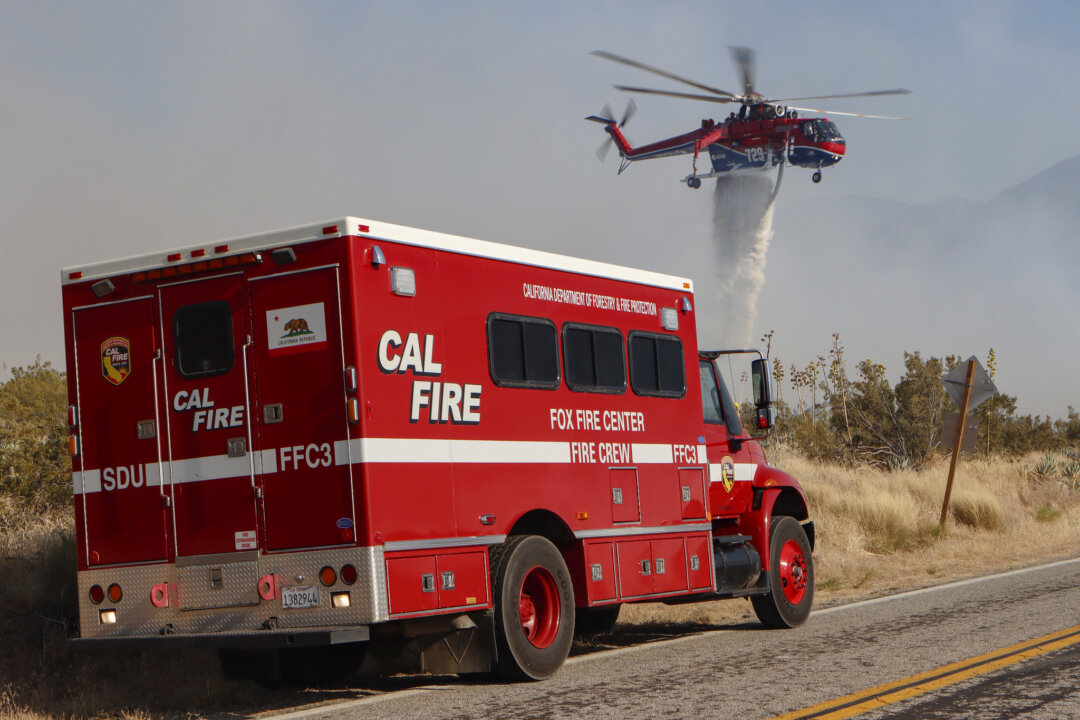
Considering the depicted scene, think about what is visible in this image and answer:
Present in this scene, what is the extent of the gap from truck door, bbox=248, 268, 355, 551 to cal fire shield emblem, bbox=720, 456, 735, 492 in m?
5.02

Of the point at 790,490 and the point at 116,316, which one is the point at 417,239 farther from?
the point at 790,490

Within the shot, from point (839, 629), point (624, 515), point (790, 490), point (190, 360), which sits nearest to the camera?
point (190, 360)

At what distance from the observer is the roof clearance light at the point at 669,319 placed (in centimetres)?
1108

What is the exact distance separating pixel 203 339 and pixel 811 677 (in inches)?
189

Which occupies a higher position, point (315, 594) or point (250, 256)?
point (250, 256)

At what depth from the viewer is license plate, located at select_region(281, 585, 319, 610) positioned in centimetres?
777

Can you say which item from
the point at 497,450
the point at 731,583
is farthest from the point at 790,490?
the point at 497,450

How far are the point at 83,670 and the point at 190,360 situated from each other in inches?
140

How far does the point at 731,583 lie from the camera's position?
37.2 feet

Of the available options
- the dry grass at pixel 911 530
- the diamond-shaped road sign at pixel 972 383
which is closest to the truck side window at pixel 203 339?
the dry grass at pixel 911 530

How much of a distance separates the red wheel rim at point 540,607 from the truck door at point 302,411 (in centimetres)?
194

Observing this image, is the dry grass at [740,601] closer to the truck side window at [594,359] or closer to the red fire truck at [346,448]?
the red fire truck at [346,448]

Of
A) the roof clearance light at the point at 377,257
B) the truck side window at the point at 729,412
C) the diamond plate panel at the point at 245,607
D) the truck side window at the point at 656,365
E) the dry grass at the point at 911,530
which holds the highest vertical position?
the roof clearance light at the point at 377,257

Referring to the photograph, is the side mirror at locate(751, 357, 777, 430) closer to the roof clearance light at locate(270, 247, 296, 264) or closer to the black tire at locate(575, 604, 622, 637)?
the black tire at locate(575, 604, 622, 637)
